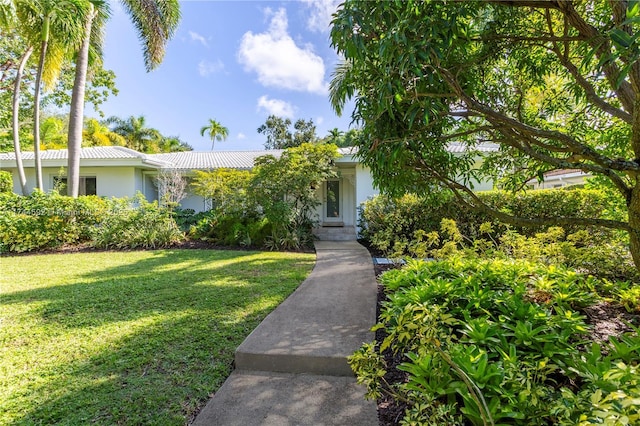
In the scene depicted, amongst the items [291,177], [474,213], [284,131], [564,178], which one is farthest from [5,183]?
[284,131]

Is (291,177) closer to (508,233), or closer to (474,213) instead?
(474,213)

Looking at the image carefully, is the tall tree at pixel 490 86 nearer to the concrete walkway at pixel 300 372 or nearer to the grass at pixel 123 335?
the concrete walkway at pixel 300 372

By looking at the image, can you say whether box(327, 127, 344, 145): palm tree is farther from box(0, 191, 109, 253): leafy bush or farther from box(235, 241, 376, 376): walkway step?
box(235, 241, 376, 376): walkway step

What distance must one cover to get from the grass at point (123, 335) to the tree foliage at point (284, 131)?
28648mm

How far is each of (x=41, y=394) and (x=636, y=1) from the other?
4926mm

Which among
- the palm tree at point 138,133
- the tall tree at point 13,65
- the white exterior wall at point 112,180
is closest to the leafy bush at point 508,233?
the white exterior wall at point 112,180

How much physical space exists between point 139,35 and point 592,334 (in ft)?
59.3

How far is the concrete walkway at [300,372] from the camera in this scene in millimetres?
2434

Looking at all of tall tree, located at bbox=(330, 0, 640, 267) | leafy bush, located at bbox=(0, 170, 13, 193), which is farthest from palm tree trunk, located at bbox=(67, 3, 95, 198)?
tall tree, located at bbox=(330, 0, 640, 267)

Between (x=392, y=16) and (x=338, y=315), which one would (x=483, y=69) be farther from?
(x=338, y=315)

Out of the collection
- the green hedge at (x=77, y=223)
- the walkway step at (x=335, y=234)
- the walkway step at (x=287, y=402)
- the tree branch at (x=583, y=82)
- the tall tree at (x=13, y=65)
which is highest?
the tall tree at (x=13, y=65)

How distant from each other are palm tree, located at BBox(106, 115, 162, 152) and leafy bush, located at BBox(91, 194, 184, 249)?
71.3 ft

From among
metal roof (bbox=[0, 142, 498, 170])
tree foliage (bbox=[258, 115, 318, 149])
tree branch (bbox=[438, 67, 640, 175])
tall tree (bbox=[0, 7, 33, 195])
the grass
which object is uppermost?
tree foliage (bbox=[258, 115, 318, 149])

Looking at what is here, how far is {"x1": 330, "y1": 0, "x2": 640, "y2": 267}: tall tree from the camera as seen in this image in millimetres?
2109
